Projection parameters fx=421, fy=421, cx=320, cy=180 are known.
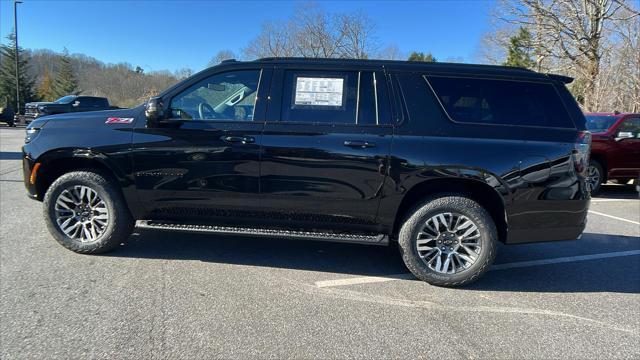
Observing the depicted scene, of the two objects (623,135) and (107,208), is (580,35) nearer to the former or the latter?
(623,135)

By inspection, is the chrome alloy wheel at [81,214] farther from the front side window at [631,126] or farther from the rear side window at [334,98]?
the front side window at [631,126]

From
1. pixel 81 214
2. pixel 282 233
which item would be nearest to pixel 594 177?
pixel 282 233

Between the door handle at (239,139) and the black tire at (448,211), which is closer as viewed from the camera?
the black tire at (448,211)

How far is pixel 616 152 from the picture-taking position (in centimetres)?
875

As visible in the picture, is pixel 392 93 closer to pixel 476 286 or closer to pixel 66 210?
pixel 476 286

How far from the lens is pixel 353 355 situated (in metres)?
2.77

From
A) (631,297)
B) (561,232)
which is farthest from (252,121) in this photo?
(631,297)

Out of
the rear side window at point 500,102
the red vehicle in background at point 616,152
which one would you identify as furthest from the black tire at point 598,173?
the rear side window at point 500,102

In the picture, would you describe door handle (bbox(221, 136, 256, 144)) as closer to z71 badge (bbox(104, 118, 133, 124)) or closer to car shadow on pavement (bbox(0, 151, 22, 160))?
z71 badge (bbox(104, 118, 133, 124))

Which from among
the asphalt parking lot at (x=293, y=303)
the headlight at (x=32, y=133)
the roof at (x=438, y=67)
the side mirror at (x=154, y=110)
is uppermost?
the roof at (x=438, y=67)

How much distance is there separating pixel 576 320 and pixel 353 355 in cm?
194

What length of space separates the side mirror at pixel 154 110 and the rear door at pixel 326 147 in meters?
1.04

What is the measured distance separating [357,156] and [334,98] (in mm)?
601

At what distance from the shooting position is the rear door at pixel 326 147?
3.85 m
